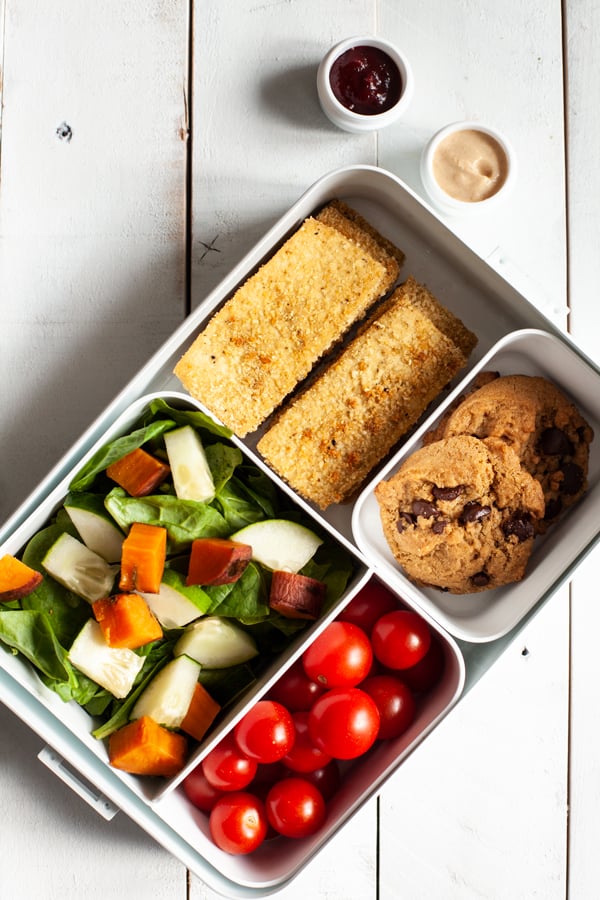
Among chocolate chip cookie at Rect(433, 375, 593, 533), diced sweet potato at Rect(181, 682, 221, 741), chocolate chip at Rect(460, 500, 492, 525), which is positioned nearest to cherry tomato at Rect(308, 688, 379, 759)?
diced sweet potato at Rect(181, 682, 221, 741)

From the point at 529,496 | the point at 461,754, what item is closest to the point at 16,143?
the point at 529,496

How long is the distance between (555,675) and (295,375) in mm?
918

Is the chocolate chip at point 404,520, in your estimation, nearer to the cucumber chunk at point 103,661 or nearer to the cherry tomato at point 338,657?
the cherry tomato at point 338,657

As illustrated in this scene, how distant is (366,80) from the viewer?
6.29 ft

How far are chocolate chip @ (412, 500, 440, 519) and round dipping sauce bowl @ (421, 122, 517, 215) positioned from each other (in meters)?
Result: 0.65

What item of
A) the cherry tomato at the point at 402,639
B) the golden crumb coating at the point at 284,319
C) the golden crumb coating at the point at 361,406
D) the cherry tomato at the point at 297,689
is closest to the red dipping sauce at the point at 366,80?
the golden crumb coating at the point at 284,319

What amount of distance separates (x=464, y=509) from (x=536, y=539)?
0.72 feet

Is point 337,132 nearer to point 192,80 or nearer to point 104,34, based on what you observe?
point 192,80

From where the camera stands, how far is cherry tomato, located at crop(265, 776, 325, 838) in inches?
71.0

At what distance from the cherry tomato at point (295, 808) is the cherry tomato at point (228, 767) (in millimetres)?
70

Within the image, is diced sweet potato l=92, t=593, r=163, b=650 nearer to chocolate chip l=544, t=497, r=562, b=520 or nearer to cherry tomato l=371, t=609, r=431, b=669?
cherry tomato l=371, t=609, r=431, b=669

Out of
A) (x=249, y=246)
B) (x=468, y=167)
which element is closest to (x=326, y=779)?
(x=249, y=246)

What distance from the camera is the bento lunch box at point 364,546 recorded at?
69.1 inches

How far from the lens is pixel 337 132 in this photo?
202 cm
